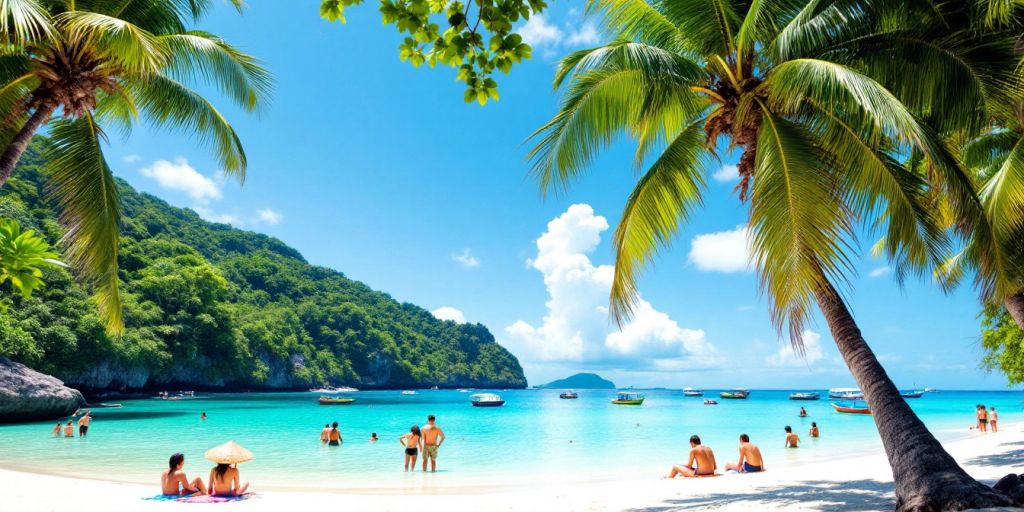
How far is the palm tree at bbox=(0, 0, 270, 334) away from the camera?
5.88 m

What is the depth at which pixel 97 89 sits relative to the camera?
6938 mm

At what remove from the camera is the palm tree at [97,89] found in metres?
5.88

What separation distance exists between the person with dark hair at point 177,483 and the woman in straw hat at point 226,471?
0.28 meters

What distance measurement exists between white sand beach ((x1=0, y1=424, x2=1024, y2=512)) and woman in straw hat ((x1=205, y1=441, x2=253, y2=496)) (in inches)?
18.2

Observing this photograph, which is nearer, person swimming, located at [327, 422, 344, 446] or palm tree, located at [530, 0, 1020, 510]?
palm tree, located at [530, 0, 1020, 510]

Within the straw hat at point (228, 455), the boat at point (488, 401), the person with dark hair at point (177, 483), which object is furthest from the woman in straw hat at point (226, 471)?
→ the boat at point (488, 401)

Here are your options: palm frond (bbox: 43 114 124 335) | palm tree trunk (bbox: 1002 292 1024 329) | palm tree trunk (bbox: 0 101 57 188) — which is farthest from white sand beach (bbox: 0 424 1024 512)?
palm tree trunk (bbox: 0 101 57 188)

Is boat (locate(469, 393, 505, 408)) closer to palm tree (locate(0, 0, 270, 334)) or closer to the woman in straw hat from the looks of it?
the woman in straw hat

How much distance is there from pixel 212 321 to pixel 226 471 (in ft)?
182

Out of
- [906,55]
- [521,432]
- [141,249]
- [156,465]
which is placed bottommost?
[521,432]

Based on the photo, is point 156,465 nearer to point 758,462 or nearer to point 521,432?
point 758,462

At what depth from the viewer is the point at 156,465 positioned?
1547 centimetres

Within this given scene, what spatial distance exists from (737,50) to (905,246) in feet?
9.07

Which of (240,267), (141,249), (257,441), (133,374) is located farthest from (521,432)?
(240,267)
